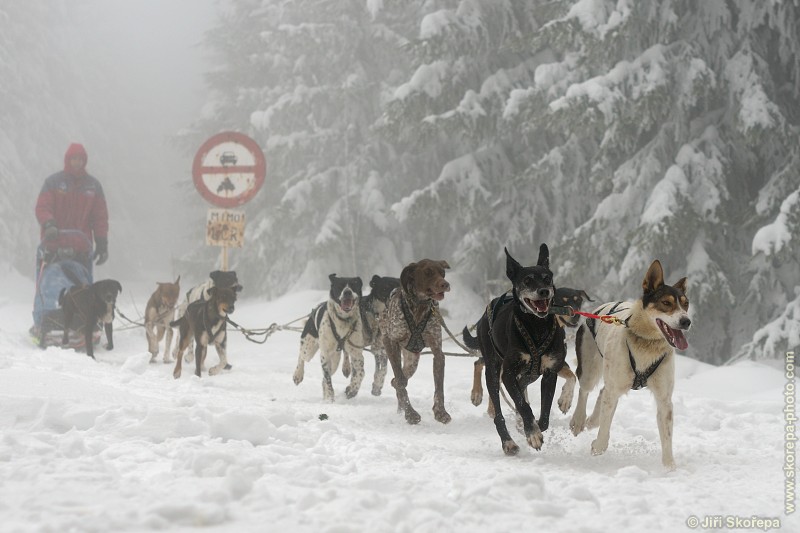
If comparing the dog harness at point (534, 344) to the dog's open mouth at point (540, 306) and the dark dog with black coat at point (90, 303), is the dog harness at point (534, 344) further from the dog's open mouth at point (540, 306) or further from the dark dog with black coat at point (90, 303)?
the dark dog with black coat at point (90, 303)

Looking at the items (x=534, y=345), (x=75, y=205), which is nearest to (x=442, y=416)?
(x=534, y=345)

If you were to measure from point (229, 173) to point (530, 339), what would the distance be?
6.06 meters

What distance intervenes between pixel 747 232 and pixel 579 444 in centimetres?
657

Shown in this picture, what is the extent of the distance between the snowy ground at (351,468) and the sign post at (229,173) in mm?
Answer: 3181

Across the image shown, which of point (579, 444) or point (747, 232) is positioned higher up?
point (747, 232)

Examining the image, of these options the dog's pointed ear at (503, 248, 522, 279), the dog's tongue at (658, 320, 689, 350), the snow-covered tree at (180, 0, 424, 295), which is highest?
the snow-covered tree at (180, 0, 424, 295)

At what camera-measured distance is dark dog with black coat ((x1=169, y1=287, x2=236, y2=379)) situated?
886 cm

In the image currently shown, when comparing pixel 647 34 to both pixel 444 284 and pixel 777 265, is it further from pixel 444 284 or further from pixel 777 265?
pixel 444 284

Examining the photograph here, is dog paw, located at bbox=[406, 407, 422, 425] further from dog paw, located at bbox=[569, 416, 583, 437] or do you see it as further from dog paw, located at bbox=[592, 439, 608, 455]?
dog paw, located at bbox=[592, 439, 608, 455]

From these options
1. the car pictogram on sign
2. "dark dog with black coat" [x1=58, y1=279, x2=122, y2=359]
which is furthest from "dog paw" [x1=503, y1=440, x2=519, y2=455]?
"dark dog with black coat" [x1=58, y1=279, x2=122, y2=359]

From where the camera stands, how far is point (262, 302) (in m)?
20.0

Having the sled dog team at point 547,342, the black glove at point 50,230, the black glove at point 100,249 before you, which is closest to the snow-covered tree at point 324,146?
the black glove at point 100,249

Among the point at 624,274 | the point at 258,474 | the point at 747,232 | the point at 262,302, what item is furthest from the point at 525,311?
the point at 262,302

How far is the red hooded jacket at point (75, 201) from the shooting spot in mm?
12383
